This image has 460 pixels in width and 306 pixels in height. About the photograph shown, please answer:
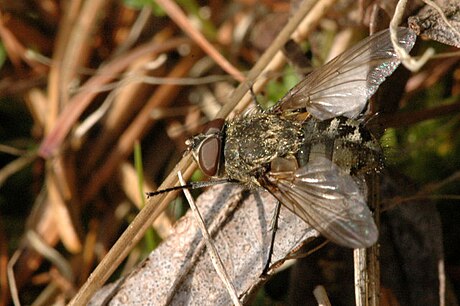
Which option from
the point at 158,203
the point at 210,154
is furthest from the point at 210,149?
the point at 158,203

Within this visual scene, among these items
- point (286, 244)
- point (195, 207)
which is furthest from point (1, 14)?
point (286, 244)

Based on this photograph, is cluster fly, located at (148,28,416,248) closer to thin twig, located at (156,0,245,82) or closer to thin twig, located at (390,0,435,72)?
thin twig, located at (390,0,435,72)

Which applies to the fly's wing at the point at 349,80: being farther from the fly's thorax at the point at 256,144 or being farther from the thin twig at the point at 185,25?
the thin twig at the point at 185,25

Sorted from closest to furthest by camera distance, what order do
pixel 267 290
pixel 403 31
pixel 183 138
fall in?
pixel 403 31 < pixel 267 290 < pixel 183 138

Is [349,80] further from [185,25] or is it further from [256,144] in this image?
[185,25]

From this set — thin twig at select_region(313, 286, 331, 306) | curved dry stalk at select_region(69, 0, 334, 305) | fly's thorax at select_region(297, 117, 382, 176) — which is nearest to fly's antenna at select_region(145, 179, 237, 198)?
curved dry stalk at select_region(69, 0, 334, 305)

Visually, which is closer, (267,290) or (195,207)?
(195,207)

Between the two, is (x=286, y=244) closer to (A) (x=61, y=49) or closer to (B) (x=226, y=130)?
(B) (x=226, y=130)
